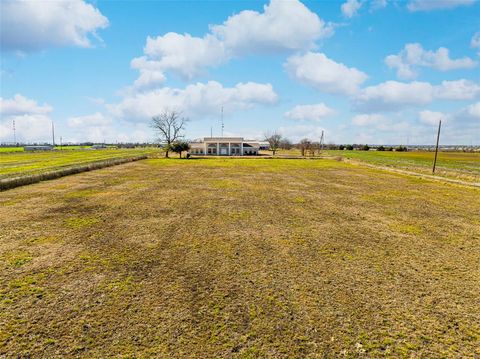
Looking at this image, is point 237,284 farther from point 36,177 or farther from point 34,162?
point 34,162

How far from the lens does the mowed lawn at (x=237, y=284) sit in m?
4.66

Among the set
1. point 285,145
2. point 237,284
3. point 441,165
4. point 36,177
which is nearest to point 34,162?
point 36,177

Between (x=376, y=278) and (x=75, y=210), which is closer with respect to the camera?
(x=376, y=278)

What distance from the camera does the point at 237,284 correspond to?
21.6ft

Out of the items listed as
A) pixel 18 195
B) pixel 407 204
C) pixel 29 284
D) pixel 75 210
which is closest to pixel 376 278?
pixel 29 284

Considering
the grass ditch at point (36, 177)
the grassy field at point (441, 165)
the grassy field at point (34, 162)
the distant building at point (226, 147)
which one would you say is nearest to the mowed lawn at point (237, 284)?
the grass ditch at point (36, 177)

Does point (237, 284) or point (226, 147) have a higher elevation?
point (226, 147)

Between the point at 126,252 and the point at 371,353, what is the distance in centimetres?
Answer: 721

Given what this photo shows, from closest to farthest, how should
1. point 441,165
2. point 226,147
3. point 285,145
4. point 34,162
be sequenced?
1. point 34,162
2. point 441,165
3. point 226,147
4. point 285,145

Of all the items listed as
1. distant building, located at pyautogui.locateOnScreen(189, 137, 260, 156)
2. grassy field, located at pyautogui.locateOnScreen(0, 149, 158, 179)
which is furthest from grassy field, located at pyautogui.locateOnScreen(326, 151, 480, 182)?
grassy field, located at pyautogui.locateOnScreen(0, 149, 158, 179)

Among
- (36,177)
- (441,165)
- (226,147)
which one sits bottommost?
(36,177)

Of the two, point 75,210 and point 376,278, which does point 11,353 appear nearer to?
point 376,278

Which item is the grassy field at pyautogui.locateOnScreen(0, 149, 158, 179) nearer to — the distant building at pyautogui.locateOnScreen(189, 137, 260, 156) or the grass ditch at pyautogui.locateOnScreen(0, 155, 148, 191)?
the grass ditch at pyautogui.locateOnScreen(0, 155, 148, 191)

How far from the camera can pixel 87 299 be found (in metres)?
5.87
